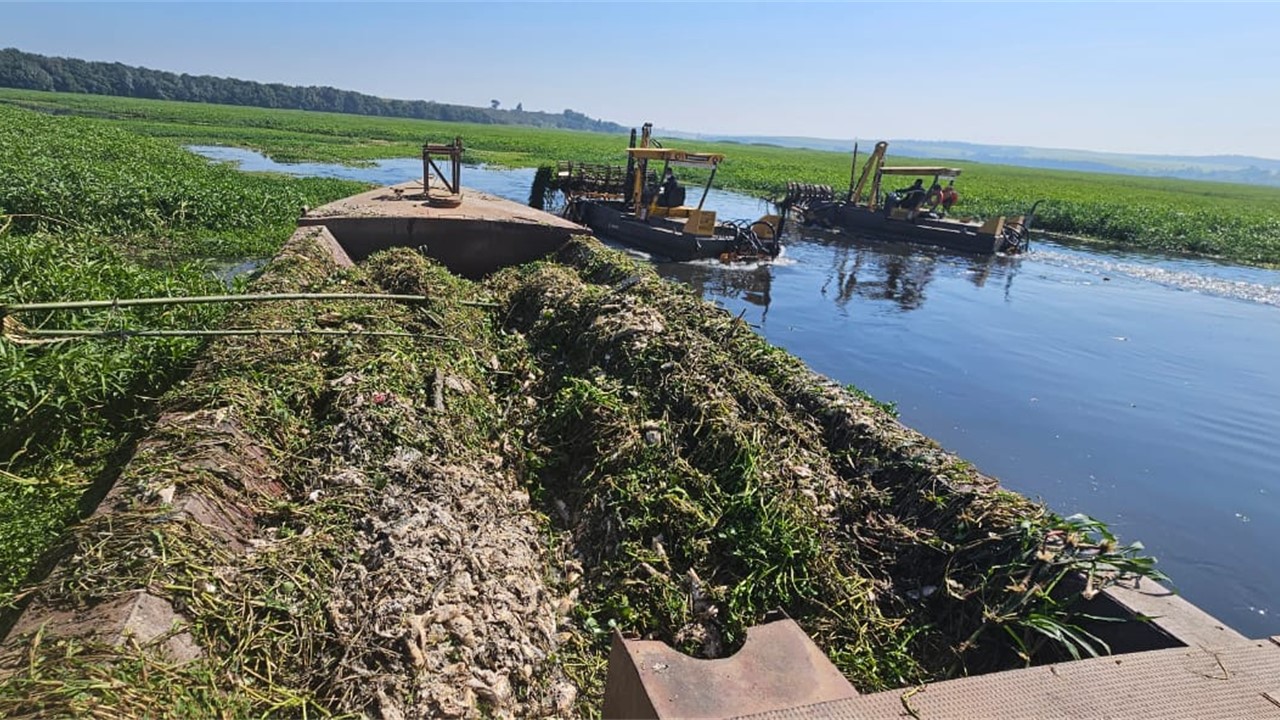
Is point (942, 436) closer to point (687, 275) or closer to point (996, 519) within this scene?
point (996, 519)

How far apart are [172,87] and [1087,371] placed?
135 meters

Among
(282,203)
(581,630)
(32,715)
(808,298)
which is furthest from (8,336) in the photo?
(282,203)

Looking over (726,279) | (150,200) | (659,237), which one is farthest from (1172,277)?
(150,200)

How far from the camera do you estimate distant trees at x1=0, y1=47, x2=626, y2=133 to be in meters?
91.8

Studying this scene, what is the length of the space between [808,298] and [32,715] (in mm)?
14024

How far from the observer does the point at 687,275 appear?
1564cm

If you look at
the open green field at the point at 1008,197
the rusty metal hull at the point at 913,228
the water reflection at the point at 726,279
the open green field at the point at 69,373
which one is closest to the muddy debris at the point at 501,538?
the open green field at the point at 69,373

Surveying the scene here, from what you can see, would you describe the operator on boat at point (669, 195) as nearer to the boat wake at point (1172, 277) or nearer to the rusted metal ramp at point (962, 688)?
the boat wake at point (1172, 277)

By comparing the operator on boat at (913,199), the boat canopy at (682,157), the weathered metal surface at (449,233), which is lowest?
the weathered metal surface at (449,233)

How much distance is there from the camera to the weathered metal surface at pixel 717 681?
6.56 ft

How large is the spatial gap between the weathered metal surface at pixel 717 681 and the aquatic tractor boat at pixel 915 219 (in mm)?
17950

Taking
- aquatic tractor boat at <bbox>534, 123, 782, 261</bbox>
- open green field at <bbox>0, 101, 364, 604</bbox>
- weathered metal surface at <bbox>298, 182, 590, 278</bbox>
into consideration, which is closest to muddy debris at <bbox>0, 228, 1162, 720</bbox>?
open green field at <bbox>0, 101, 364, 604</bbox>

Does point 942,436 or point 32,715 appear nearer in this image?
point 32,715

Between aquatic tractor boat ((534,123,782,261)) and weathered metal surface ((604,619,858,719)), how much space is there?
45.1 feet
